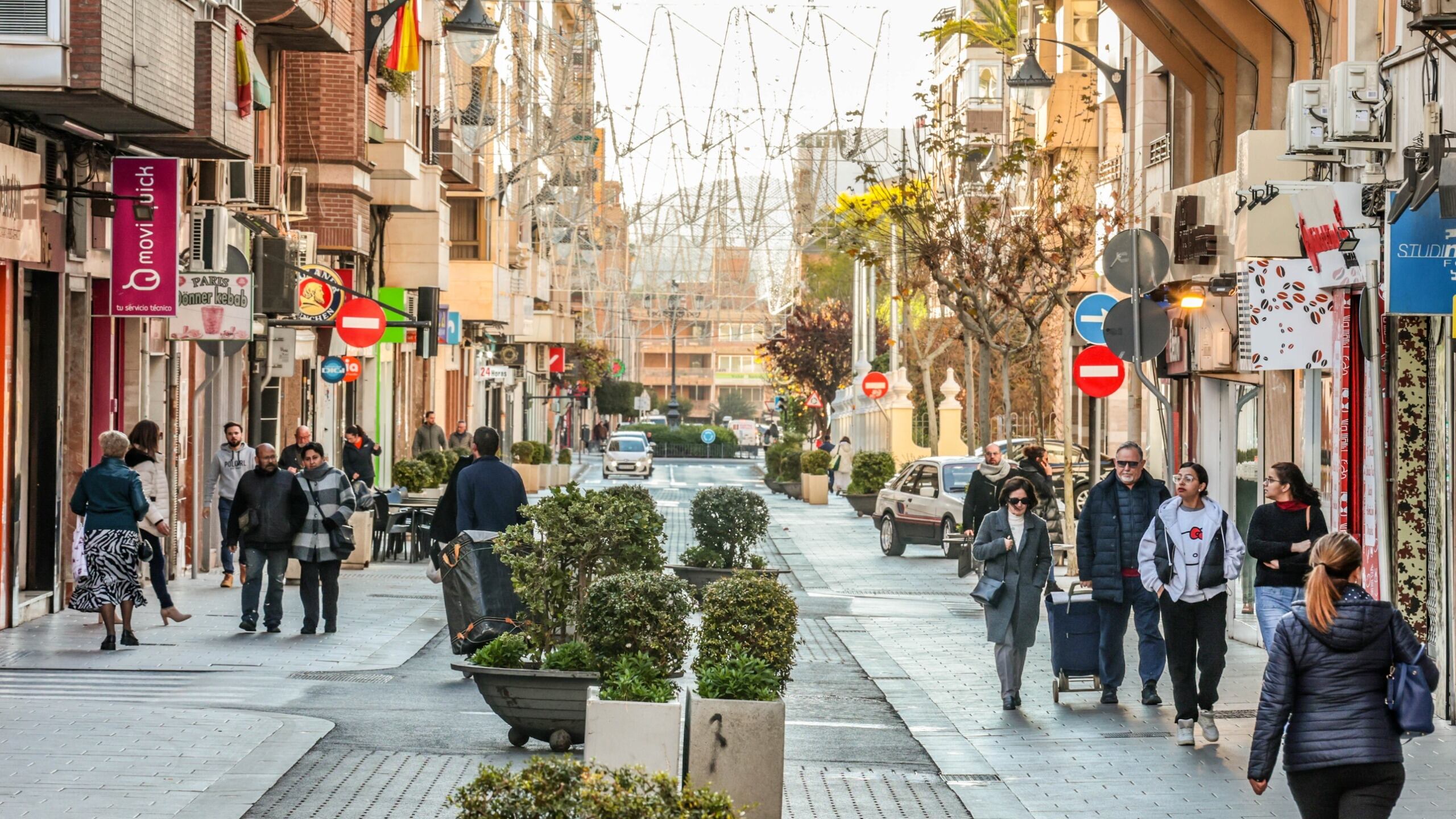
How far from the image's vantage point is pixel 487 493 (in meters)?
15.0

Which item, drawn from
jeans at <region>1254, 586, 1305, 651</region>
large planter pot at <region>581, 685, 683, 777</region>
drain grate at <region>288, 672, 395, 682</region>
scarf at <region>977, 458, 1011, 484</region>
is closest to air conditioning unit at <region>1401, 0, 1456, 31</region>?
jeans at <region>1254, 586, 1305, 651</region>

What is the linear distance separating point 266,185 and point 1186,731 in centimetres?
1882

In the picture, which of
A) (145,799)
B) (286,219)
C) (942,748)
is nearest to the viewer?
(145,799)

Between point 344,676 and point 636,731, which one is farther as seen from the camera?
point 344,676

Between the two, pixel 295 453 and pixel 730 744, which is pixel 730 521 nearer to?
pixel 295 453

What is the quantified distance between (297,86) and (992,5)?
23.8 meters

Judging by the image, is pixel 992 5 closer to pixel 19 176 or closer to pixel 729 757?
pixel 19 176

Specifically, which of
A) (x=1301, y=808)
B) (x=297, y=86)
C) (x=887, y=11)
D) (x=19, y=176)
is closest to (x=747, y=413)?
(x=887, y=11)

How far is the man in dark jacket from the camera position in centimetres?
1345

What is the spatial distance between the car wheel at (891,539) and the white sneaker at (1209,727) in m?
18.4

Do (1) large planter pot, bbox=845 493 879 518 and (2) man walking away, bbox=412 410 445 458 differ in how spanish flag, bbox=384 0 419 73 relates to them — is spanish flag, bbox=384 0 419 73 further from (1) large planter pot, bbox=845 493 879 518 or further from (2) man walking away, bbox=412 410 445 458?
(1) large planter pot, bbox=845 493 879 518

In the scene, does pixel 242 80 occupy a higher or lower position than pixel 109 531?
higher

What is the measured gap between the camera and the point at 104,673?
1410cm

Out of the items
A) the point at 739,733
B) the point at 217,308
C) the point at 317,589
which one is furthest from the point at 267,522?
the point at 739,733
